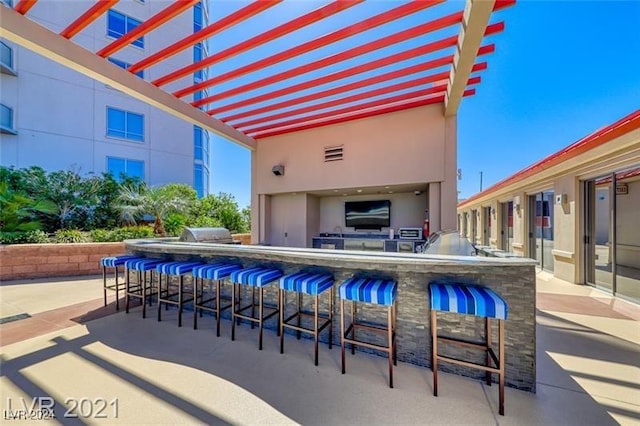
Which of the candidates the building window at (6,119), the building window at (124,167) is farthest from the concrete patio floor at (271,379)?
the building window at (6,119)

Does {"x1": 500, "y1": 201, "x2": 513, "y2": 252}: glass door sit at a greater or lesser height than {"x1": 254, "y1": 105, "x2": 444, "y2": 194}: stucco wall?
lesser

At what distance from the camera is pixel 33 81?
8.77 meters

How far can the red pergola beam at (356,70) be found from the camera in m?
2.99

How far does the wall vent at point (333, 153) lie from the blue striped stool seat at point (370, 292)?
377 centimetres

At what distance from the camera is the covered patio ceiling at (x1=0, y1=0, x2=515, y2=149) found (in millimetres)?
2730

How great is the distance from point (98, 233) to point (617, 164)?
37.9 ft

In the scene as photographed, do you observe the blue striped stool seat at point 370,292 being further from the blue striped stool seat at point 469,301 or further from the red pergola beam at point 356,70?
the red pergola beam at point 356,70

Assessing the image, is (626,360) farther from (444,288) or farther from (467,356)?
(444,288)

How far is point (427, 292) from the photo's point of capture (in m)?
2.38

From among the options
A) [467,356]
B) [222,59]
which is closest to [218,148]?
[222,59]

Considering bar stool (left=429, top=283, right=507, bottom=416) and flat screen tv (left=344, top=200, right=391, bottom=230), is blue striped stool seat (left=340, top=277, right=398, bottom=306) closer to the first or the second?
bar stool (left=429, top=283, right=507, bottom=416)

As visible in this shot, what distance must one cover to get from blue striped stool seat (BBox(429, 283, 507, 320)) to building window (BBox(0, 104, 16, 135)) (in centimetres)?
1333

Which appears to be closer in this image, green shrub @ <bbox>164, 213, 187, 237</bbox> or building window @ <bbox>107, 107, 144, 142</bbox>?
green shrub @ <bbox>164, 213, 187, 237</bbox>

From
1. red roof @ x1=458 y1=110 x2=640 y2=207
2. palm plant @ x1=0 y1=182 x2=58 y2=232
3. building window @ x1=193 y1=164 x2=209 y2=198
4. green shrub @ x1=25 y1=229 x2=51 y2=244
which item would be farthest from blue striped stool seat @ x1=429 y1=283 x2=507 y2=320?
building window @ x1=193 y1=164 x2=209 y2=198
